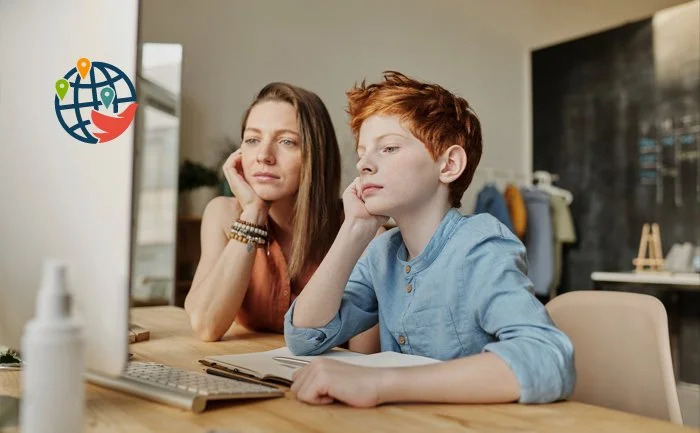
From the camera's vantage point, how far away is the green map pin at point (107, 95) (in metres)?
0.65

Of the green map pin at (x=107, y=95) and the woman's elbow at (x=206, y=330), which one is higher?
the green map pin at (x=107, y=95)

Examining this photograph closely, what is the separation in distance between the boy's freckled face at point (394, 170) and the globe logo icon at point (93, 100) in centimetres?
55

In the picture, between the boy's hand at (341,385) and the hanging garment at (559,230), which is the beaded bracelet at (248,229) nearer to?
the boy's hand at (341,385)

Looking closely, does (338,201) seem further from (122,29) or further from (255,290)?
(122,29)

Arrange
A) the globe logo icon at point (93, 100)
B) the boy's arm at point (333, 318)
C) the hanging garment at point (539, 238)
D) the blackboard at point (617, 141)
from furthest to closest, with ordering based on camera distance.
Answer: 1. the hanging garment at point (539, 238)
2. the blackboard at point (617, 141)
3. the boy's arm at point (333, 318)
4. the globe logo icon at point (93, 100)

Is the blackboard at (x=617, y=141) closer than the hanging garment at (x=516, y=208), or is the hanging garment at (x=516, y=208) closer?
the blackboard at (x=617, y=141)

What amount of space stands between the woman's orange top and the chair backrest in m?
0.63

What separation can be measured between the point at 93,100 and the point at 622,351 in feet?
2.93

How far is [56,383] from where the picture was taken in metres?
0.51

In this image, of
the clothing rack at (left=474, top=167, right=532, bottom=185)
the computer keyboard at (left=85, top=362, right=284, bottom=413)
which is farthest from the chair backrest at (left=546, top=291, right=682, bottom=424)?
the clothing rack at (left=474, top=167, right=532, bottom=185)

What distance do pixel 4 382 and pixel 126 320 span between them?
429 mm

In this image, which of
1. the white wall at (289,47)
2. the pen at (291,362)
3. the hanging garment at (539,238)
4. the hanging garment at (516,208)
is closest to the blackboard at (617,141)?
the hanging garment at (539,238)

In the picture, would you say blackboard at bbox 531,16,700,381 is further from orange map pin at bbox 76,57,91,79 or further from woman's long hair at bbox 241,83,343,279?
orange map pin at bbox 76,57,91,79

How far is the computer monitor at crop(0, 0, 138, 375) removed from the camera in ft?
1.86
